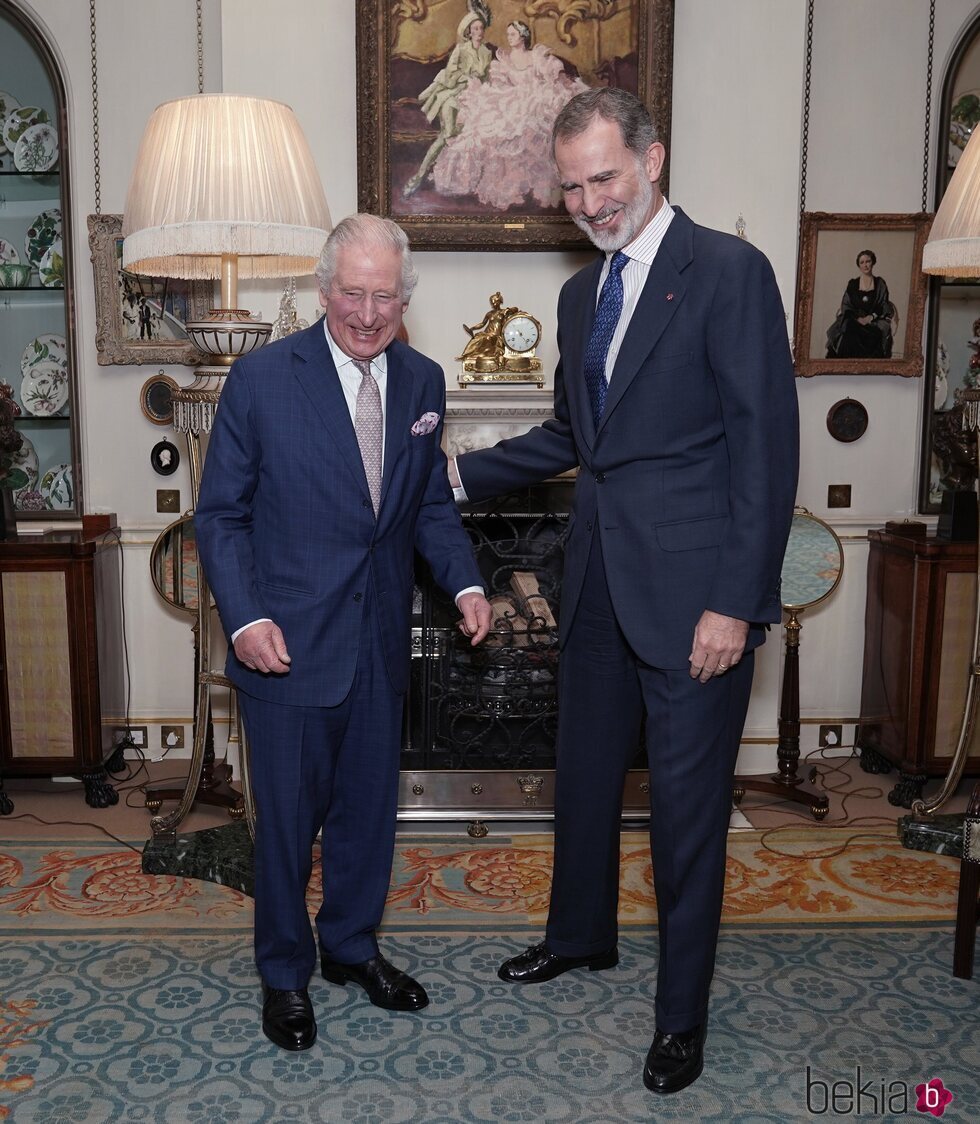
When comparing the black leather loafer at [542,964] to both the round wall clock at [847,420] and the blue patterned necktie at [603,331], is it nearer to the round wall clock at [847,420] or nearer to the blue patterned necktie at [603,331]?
the blue patterned necktie at [603,331]

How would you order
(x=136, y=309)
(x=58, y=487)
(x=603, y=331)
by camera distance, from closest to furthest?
(x=603, y=331), (x=136, y=309), (x=58, y=487)

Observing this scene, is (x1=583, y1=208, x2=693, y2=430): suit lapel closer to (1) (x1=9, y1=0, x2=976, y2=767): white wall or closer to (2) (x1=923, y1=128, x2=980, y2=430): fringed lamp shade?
(2) (x1=923, y1=128, x2=980, y2=430): fringed lamp shade

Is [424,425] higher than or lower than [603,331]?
lower

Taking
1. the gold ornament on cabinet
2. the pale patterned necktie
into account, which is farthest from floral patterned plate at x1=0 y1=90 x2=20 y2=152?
the pale patterned necktie

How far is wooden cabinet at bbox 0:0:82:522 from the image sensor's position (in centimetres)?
430

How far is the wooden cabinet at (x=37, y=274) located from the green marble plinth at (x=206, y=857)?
166 centimetres

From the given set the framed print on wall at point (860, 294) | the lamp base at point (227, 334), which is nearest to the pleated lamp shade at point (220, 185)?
the lamp base at point (227, 334)

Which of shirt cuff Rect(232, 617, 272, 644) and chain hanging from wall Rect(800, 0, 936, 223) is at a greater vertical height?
chain hanging from wall Rect(800, 0, 936, 223)

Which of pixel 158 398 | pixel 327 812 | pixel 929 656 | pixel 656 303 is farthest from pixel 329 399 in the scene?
pixel 929 656

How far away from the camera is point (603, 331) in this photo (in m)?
2.39

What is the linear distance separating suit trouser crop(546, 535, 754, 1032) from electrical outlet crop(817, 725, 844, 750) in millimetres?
2364

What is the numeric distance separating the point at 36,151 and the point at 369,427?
9.13 feet

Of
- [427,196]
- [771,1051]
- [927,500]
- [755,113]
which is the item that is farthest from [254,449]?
[927,500]

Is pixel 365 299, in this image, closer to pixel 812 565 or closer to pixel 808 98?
pixel 812 565
